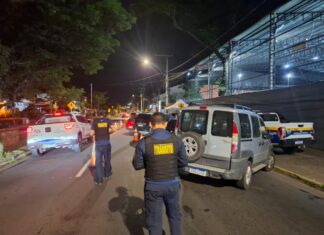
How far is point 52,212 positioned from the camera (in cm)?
556

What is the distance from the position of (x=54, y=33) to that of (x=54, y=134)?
4.46 m

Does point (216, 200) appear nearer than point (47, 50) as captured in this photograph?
Yes

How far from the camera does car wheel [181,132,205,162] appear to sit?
7.07 metres

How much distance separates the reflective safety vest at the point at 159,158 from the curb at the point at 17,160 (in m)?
8.24

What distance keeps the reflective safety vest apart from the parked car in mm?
3463

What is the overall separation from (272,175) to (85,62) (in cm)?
1195

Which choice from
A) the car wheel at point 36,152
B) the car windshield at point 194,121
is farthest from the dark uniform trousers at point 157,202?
the car wheel at point 36,152

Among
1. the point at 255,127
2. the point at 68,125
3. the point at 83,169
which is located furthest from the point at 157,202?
the point at 68,125

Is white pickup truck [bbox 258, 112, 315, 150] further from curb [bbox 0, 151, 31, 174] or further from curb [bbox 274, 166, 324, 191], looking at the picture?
curb [bbox 0, 151, 31, 174]

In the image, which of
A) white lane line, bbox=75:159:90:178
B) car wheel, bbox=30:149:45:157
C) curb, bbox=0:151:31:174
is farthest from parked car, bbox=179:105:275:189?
car wheel, bbox=30:149:45:157

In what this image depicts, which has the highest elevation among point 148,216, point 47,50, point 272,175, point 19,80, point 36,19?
point 36,19

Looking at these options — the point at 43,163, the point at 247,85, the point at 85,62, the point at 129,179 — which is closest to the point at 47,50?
the point at 85,62

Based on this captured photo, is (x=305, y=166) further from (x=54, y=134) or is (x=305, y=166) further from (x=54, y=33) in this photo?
(x=54, y=33)

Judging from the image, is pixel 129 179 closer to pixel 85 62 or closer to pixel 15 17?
pixel 15 17
